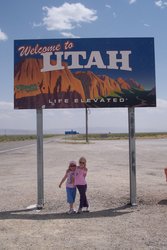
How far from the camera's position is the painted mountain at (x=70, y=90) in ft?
34.1

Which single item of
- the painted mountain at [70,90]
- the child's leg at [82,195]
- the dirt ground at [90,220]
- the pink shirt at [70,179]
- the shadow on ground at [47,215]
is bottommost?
the shadow on ground at [47,215]

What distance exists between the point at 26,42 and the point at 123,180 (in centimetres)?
673

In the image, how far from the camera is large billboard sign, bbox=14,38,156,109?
10414mm

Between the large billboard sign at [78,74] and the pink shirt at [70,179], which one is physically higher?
the large billboard sign at [78,74]

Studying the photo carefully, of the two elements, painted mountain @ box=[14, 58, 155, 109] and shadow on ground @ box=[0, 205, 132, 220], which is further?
painted mountain @ box=[14, 58, 155, 109]

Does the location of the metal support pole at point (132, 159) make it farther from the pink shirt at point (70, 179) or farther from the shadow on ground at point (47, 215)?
the pink shirt at point (70, 179)

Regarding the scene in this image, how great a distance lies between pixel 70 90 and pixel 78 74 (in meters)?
0.44

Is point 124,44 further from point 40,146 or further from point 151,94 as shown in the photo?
point 40,146

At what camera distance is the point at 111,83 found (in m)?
10.5

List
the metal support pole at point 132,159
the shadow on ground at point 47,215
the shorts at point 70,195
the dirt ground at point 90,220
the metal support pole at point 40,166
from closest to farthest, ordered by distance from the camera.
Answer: the dirt ground at point 90,220 → the shadow on ground at point 47,215 → the shorts at point 70,195 → the metal support pole at point 40,166 → the metal support pole at point 132,159

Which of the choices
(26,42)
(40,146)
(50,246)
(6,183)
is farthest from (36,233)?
(6,183)

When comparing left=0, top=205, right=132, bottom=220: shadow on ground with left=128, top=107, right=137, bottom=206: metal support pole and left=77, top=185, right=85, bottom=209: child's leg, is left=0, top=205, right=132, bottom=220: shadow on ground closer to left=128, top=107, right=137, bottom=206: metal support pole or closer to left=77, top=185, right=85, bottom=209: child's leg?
left=77, top=185, right=85, bottom=209: child's leg

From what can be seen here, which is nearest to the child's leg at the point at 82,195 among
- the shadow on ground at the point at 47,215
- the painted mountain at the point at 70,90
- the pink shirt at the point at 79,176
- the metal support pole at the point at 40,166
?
the pink shirt at the point at 79,176

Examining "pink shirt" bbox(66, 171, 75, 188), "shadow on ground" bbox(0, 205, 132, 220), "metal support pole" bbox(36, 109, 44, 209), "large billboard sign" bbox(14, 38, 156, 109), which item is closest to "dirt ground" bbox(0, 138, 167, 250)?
"shadow on ground" bbox(0, 205, 132, 220)
